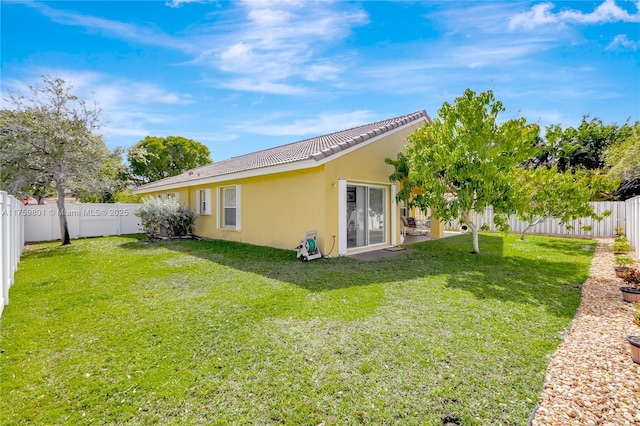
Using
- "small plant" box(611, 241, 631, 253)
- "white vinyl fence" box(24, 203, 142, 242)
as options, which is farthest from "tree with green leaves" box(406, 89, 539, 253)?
"white vinyl fence" box(24, 203, 142, 242)

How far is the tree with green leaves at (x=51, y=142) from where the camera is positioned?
12.3 metres

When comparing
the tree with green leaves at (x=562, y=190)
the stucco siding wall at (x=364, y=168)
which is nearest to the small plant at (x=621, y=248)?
the tree with green leaves at (x=562, y=190)

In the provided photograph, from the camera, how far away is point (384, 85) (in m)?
13.0

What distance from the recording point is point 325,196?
9859 millimetres

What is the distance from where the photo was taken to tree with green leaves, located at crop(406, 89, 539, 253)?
9664 millimetres

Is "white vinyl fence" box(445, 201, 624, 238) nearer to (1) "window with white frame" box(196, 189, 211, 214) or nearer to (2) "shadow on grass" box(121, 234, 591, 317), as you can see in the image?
(2) "shadow on grass" box(121, 234, 591, 317)

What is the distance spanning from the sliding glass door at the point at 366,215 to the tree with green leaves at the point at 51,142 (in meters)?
11.4

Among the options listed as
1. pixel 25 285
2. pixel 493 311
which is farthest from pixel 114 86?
pixel 493 311

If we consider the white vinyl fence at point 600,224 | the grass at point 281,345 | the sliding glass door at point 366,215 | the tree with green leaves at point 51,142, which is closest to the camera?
the grass at point 281,345

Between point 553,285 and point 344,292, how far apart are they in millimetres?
4769

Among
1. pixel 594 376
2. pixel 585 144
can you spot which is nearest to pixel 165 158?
pixel 594 376

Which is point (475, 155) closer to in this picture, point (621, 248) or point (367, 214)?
point (367, 214)

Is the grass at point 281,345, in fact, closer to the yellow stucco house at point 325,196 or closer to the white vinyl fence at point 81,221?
the yellow stucco house at point 325,196

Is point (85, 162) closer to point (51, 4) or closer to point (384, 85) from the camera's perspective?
point (51, 4)
